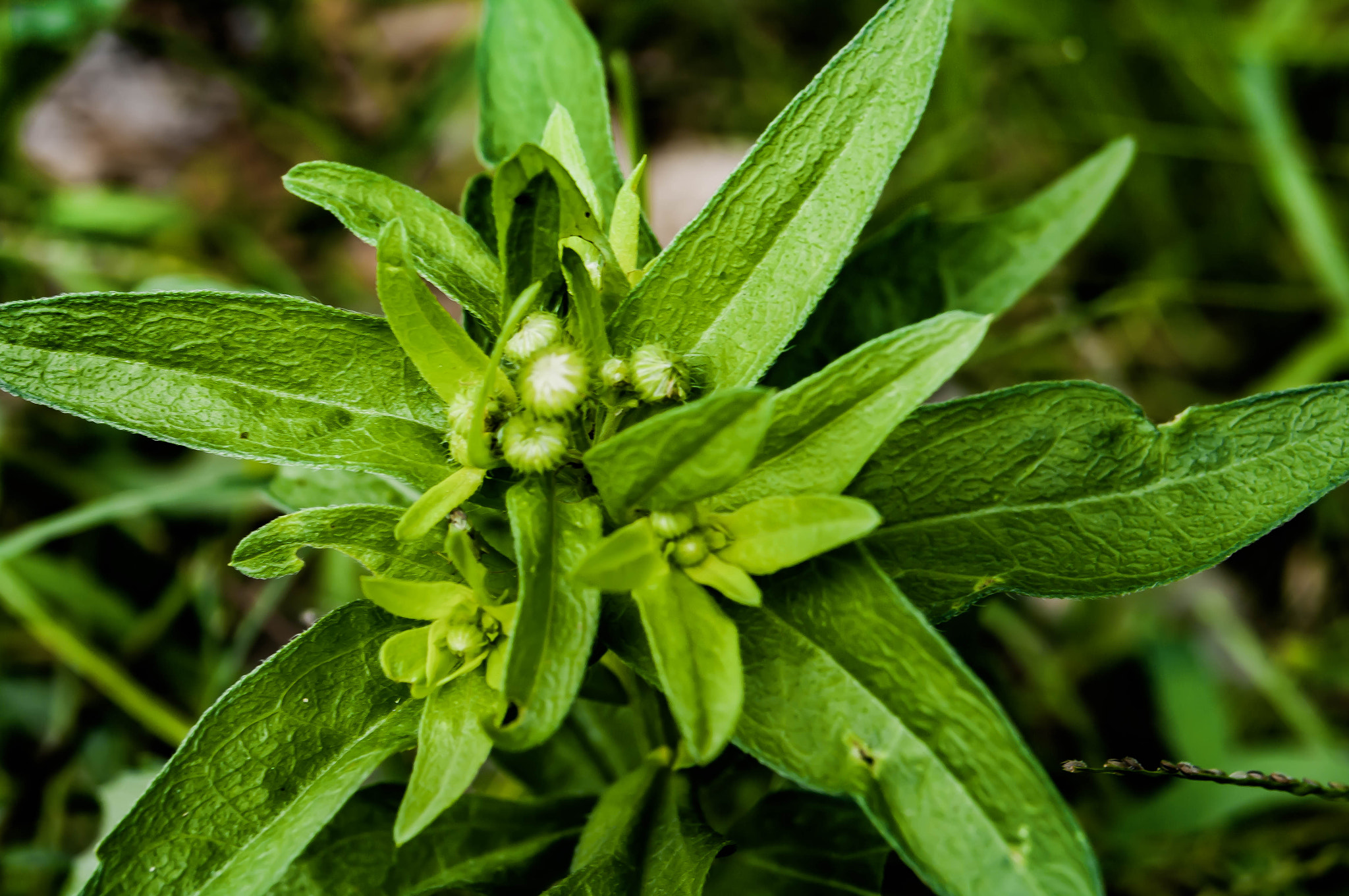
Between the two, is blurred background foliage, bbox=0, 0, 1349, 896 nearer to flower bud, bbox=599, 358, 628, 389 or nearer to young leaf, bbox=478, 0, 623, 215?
young leaf, bbox=478, 0, 623, 215

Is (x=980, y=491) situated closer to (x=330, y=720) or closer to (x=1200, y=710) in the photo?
(x=330, y=720)

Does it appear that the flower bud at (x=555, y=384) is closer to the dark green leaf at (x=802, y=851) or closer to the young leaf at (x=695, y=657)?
the young leaf at (x=695, y=657)

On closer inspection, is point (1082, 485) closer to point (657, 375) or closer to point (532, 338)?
point (657, 375)

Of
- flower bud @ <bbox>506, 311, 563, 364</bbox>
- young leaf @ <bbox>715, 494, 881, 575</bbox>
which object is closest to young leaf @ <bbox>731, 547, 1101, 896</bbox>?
young leaf @ <bbox>715, 494, 881, 575</bbox>

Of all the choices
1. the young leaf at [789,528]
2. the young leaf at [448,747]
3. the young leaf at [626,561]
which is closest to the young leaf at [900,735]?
the young leaf at [789,528]

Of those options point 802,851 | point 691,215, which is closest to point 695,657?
point 802,851
